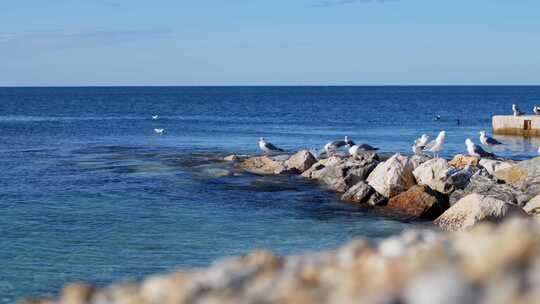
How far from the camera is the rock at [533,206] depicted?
741 inches

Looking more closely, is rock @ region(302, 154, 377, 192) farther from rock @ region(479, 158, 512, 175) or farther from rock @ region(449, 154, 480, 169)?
rock @ region(479, 158, 512, 175)

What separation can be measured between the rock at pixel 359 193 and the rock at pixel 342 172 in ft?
6.01

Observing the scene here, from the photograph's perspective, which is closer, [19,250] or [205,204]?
[19,250]

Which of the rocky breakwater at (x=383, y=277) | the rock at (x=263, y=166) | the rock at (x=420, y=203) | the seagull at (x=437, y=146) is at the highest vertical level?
the rocky breakwater at (x=383, y=277)

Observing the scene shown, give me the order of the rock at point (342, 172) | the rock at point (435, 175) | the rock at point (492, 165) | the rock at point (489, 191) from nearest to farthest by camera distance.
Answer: the rock at point (489, 191) < the rock at point (435, 175) < the rock at point (492, 165) < the rock at point (342, 172)

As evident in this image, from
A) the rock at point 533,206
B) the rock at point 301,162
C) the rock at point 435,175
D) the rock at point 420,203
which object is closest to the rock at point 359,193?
the rock at point 420,203

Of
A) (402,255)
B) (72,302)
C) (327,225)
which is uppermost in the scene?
(402,255)

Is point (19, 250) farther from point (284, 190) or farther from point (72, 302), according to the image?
point (72, 302)

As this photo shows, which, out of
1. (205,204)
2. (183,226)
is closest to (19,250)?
(183,226)

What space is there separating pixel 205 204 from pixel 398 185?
19.2 feet

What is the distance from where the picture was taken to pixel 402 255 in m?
3.72

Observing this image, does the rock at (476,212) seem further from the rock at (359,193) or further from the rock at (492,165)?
the rock at (492,165)

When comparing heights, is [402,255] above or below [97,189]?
above

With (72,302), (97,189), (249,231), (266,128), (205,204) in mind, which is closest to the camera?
(72,302)
